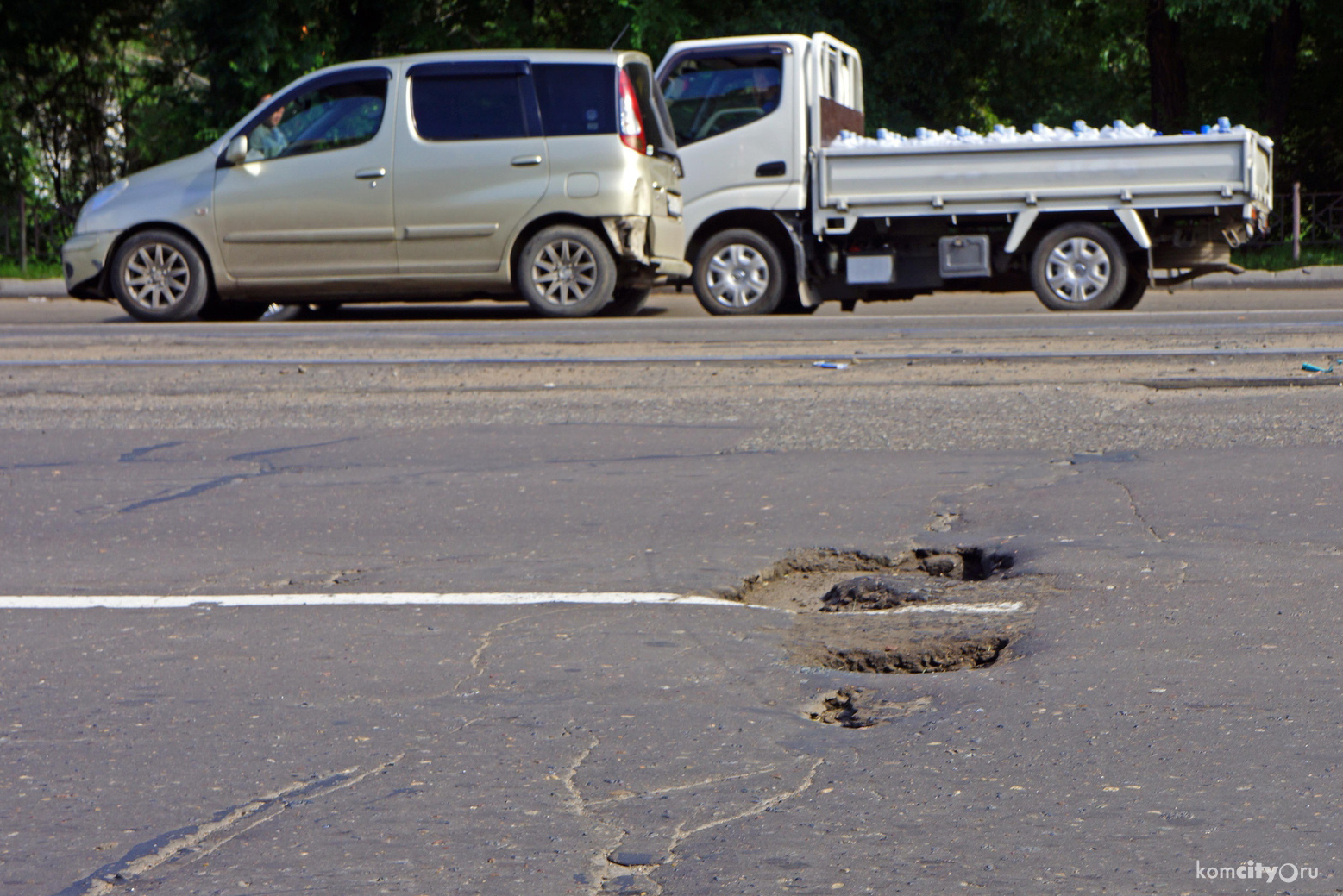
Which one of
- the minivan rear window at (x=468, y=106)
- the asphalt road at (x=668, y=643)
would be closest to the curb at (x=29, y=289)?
the minivan rear window at (x=468, y=106)

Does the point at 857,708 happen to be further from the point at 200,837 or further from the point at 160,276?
the point at 160,276

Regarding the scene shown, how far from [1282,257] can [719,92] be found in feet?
34.1

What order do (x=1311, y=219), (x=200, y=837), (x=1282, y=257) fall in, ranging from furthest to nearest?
(x=1311, y=219) < (x=1282, y=257) < (x=200, y=837)

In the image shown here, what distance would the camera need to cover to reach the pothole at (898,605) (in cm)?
386

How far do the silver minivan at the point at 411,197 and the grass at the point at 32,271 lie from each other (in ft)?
31.1

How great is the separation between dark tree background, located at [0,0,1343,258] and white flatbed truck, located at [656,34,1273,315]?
22.3 feet

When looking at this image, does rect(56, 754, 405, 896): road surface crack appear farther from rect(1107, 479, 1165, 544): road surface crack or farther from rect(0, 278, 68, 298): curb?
rect(0, 278, 68, 298): curb

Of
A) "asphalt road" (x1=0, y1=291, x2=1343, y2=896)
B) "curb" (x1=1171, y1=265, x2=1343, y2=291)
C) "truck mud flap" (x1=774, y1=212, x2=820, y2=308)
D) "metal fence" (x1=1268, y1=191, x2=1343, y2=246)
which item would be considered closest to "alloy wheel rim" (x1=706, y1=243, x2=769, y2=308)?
"truck mud flap" (x1=774, y1=212, x2=820, y2=308)

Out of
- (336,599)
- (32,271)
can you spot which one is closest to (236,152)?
(336,599)

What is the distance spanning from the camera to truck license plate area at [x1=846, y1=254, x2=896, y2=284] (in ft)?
42.3

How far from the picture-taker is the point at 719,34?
20.2 metres

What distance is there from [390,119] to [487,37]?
33.7 ft

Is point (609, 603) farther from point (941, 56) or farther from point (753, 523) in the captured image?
point (941, 56)

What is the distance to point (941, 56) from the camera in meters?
21.7
